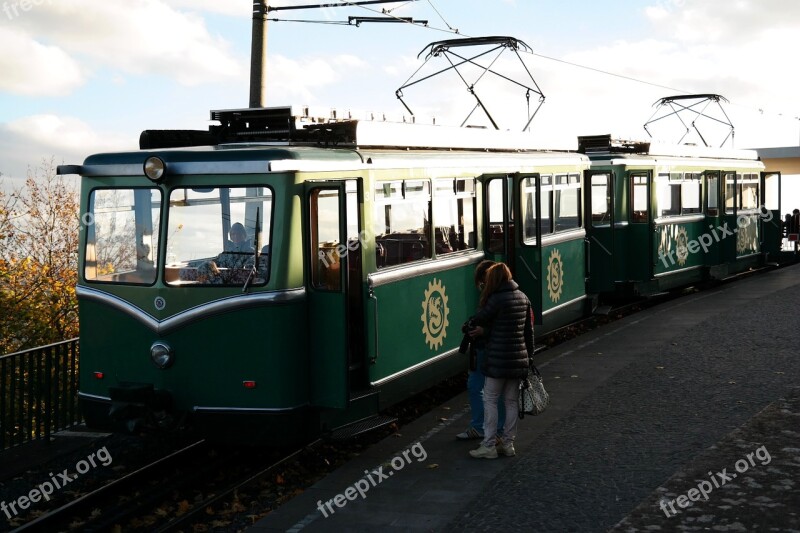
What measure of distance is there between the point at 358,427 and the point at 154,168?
2.84 m

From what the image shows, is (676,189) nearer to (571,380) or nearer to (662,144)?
(662,144)

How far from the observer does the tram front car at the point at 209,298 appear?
8383 mm

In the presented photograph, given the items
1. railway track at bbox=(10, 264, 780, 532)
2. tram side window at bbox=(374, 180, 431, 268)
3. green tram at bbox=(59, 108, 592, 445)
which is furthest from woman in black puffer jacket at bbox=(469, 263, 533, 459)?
railway track at bbox=(10, 264, 780, 532)

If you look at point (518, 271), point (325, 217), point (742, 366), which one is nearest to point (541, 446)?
point (325, 217)

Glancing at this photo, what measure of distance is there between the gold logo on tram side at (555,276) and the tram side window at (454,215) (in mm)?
2873

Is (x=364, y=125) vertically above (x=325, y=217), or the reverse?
(x=364, y=125)

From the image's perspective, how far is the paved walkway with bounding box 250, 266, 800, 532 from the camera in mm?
7523

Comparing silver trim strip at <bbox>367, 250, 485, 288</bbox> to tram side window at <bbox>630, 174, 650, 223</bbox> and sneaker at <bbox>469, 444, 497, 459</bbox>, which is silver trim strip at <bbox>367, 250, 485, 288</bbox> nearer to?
sneaker at <bbox>469, 444, 497, 459</bbox>

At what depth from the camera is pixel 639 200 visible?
1891cm

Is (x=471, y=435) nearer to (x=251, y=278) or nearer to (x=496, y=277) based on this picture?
(x=496, y=277)

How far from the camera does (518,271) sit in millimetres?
12883

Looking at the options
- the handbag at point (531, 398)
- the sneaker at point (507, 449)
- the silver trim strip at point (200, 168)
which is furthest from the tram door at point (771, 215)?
the silver trim strip at point (200, 168)

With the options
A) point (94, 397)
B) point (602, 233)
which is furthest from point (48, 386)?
point (602, 233)

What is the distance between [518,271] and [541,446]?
149 inches
